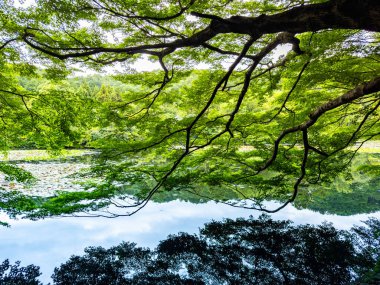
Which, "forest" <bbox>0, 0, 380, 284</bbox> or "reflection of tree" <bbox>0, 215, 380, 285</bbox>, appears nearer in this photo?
"forest" <bbox>0, 0, 380, 284</bbox>

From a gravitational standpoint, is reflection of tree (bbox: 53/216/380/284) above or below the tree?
below

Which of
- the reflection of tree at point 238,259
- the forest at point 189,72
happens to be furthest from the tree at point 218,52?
the reflection of tree at point 238,259

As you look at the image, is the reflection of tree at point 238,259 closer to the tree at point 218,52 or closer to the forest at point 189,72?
the forest at point 189,72

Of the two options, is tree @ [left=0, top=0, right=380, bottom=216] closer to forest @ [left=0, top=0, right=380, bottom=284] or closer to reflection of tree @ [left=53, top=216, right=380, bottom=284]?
forest @ [left=0, top=0, right=380, bottom=284]

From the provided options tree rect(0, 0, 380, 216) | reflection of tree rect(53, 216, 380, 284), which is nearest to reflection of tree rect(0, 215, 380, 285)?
reflection of tree rect(53, 216, 380, 284)

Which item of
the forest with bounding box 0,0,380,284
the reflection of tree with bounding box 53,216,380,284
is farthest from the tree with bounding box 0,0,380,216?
the reflection of tree with bounding box 53,216,380,284

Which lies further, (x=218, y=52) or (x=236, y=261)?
(x=236, y=261)

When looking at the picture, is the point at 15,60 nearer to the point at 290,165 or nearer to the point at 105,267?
the point at 105,267

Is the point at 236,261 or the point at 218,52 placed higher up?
the point at 218,52

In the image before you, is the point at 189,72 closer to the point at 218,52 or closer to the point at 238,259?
the point at 218,52

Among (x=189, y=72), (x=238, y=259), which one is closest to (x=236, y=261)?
(x=238, y=259)

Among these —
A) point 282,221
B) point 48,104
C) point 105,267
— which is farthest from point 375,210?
point 48,104

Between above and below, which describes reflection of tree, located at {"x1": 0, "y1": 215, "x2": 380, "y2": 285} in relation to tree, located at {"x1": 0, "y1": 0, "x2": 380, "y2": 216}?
below

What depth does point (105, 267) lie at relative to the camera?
15.6 feet
